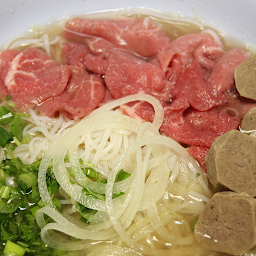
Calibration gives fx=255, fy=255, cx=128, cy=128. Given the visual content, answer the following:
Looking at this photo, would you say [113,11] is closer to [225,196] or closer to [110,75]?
[110,75]

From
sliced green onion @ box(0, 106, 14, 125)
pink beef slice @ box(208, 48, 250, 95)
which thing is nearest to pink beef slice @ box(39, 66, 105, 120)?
sliced green onion @ box(0, 106, 14, 125)

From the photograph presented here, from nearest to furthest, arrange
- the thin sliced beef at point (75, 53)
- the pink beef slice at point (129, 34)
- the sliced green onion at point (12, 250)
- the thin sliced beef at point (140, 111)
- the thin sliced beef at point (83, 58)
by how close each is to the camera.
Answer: the sliced green onion at point (12, 250) < the thin sliced beef at point (140, 111) < the thin sliced beef at point (83, 58) < the thin sliced beef at point (75, 53) < the pink beef slice at point (129, 34)

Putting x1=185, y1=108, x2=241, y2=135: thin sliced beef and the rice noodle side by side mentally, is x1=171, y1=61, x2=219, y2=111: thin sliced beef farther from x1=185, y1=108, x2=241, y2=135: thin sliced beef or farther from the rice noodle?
the rice noodle

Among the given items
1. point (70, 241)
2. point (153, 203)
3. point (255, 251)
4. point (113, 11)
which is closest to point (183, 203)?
point (153, 203)

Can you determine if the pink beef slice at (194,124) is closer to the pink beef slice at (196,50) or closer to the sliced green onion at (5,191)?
the pink beef slice at (196,50)

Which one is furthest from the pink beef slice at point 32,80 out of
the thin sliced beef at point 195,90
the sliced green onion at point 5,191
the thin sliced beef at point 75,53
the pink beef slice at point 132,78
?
the thin sliced beef at point 195,90

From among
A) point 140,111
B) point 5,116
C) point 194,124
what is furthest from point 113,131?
point 5,116

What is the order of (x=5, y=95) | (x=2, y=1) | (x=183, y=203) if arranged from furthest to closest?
(x=2, y=1), (x=5, y=95), (x=183, y=203)
